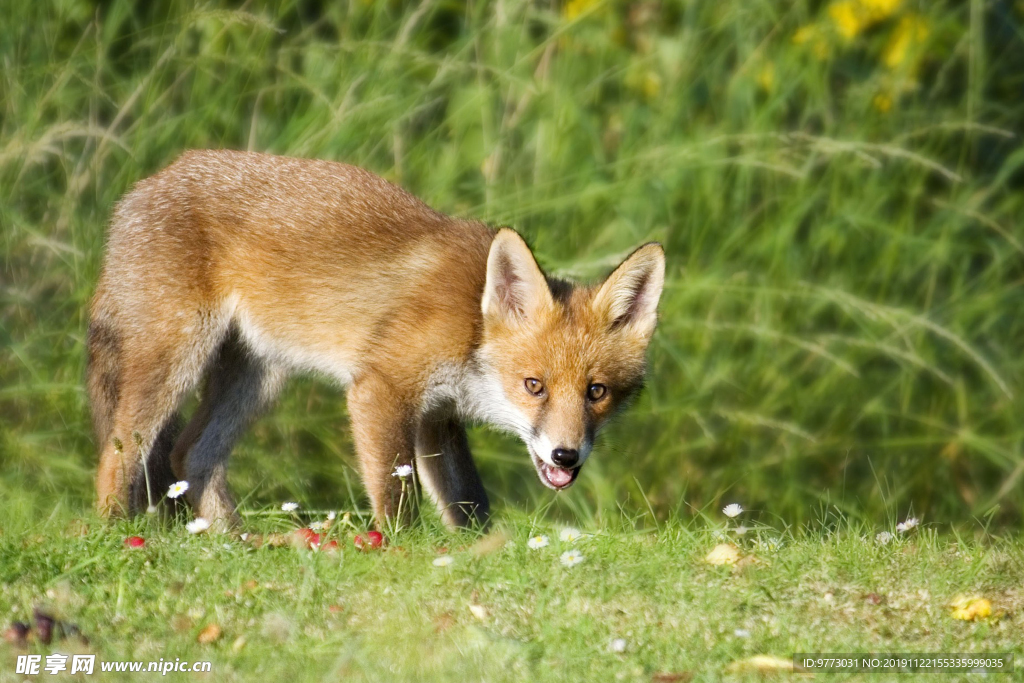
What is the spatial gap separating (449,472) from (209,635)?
5.96 feet

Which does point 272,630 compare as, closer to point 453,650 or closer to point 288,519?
point 453,650

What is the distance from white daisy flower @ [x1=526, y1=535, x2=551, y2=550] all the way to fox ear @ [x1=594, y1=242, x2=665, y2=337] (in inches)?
41.1

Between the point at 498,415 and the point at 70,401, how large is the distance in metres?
2.16

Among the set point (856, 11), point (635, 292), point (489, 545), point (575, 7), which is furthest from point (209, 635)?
point (856, 11)

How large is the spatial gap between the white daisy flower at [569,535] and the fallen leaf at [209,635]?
1275 mm

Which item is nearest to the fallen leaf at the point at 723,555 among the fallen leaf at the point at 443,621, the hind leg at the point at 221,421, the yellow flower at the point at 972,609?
the yellow flower at the point at 972,609

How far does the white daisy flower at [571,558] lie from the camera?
3990 mm

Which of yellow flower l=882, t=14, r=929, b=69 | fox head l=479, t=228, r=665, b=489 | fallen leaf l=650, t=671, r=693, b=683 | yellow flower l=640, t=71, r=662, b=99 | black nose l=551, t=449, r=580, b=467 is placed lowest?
fallen leaf l=650, t=671, r=693, b=683

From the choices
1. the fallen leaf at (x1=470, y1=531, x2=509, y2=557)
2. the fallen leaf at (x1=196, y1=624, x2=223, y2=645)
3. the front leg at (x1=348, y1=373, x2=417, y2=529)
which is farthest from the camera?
the front leg at (x1=348, y1=373, x2=417, y2=529)

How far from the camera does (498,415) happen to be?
4.98 m

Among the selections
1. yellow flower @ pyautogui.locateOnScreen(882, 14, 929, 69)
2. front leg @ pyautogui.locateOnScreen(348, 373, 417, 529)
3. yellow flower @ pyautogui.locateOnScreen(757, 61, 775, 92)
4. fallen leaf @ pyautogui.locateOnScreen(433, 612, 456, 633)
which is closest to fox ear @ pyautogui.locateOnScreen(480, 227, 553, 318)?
front leg @ pyautogui.locateOnScreen(348, 373, 417, 529)

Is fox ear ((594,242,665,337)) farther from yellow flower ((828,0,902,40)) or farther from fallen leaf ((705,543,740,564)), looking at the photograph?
yellow flower ((828,0,902,40))

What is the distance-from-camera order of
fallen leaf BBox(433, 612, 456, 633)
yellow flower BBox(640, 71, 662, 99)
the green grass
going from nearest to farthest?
fallen leaf BBox(433, 612, 456, 633), the green grass, yellow flower BBox(640, 71, 662, 99)

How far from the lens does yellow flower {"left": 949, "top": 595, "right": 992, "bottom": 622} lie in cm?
384
